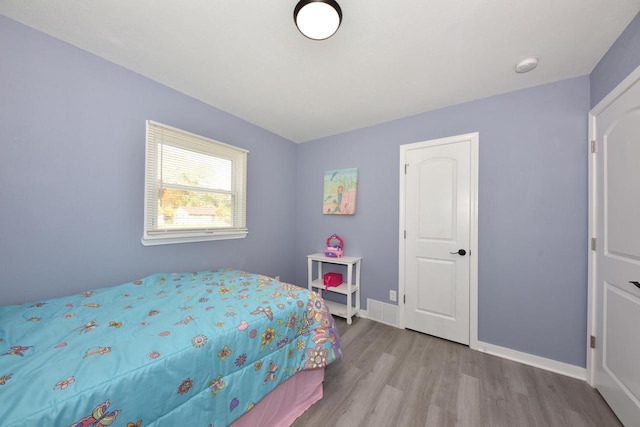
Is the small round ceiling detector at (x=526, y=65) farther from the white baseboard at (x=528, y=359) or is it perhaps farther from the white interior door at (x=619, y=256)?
the white baseboard at (x=528, y=359)

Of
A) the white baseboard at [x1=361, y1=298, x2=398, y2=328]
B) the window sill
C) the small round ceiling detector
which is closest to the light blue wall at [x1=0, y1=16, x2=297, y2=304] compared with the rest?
the window sill

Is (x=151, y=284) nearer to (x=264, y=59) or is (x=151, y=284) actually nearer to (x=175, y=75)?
(x=175, y=75)

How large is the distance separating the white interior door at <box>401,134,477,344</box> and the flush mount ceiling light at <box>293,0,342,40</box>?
168 centimetres

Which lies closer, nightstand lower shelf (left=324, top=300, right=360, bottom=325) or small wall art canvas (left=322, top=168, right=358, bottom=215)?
nightstand lower shelf (left=324, top=300, right=360, bottom=325)

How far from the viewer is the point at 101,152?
1750 millimetres

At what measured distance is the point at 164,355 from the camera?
961mm

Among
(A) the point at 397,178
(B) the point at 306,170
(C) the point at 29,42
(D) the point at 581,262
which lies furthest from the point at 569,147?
(C) the point at 29,42

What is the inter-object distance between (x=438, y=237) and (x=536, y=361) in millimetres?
1268

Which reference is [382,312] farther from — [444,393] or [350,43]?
[350,43]

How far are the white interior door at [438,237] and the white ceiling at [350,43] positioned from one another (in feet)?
1.96

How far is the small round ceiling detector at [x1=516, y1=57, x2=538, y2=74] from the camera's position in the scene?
167 centimetres

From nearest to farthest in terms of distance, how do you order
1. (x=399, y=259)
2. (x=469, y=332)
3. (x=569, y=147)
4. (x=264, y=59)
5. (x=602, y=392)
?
(x=602, y=392) → (x=264, y=59) → (x=569, y=147) → (x=469, y=332) → (x=399, y=259)

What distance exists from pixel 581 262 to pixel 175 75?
3.68 meters

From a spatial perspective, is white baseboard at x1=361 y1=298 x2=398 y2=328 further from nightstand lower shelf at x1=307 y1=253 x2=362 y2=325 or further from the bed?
the bed
